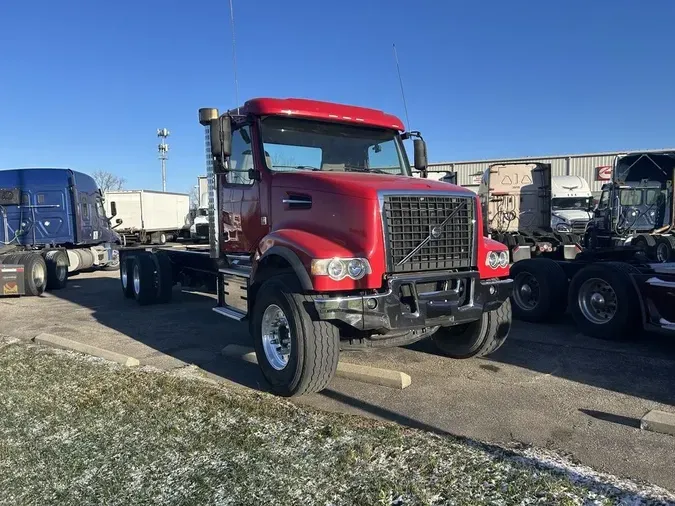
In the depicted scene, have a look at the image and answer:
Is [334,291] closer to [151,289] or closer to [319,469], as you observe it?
[319,469]

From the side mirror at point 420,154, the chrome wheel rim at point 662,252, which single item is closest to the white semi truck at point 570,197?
the chrome wheel rim at point 662,252

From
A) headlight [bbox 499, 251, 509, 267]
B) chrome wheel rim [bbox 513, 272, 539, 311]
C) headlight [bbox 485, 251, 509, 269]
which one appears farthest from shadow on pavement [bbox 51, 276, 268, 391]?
chrome wheel rim [bbox 513, 272, 539, 311]

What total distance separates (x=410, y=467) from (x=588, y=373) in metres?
3.09

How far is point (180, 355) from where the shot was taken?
699 cm

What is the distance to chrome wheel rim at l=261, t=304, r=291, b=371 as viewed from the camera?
215 inches

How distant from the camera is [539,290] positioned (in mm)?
8320

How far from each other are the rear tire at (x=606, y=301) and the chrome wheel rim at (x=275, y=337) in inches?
167

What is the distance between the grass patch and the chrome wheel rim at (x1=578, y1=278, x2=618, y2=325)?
4.11 metres

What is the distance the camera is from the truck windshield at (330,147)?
638cm

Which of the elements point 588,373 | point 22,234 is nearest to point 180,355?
point 588,373

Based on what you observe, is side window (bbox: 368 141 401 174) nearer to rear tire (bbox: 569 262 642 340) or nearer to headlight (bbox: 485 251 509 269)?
headlight (bbox: 485 251 509 269)

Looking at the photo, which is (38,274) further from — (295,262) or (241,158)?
(295,262)

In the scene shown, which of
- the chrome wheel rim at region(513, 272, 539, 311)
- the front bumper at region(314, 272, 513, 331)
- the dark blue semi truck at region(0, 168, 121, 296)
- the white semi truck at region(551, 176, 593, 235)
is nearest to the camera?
the front bumper at region(314, 272, 513, 331)

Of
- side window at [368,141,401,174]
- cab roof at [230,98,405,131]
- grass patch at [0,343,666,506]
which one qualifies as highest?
cab roof at [230,98,405,131]
